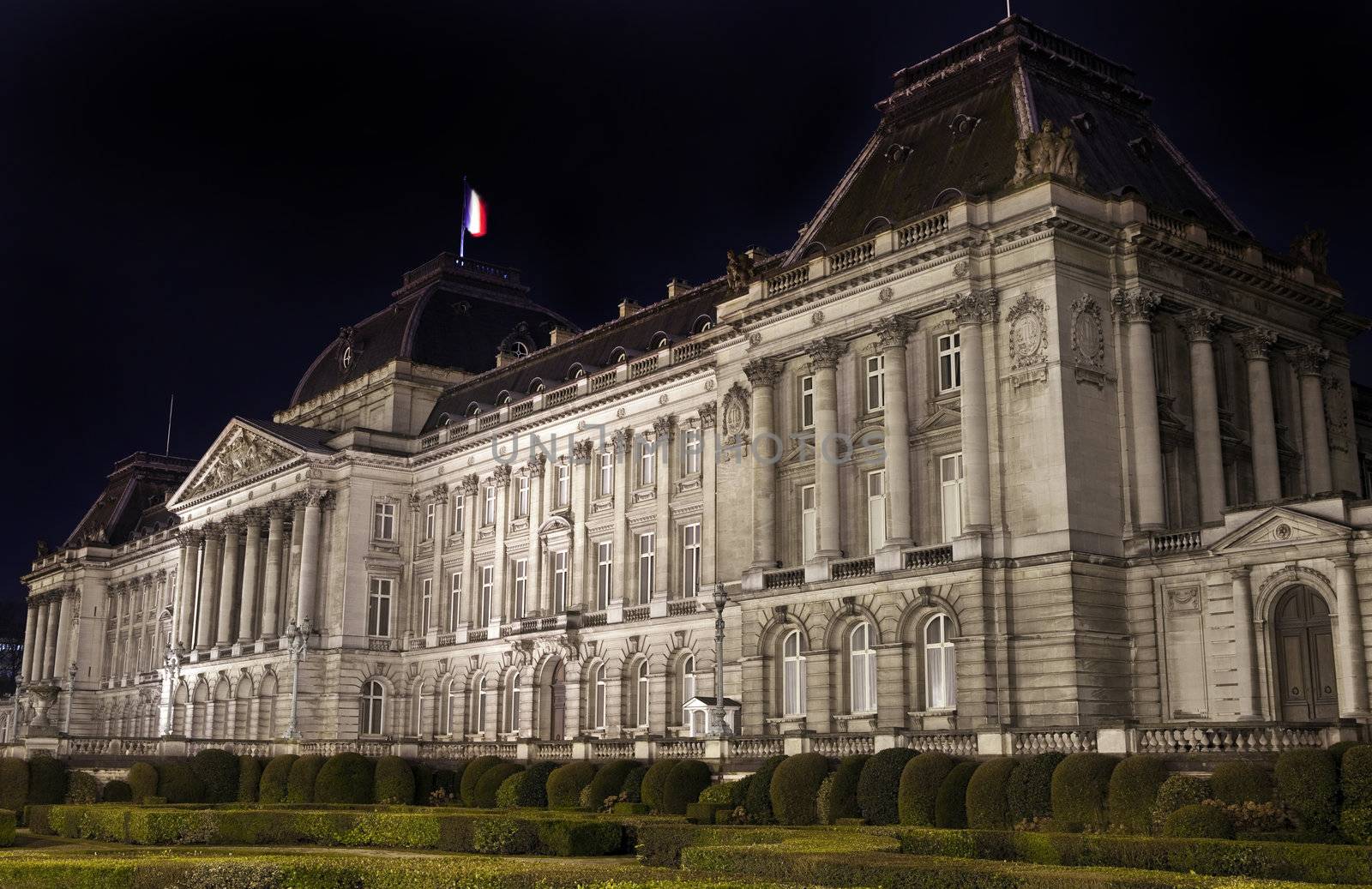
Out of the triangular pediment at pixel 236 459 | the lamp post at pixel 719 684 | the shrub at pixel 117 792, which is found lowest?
the shrub at pixel 117 792

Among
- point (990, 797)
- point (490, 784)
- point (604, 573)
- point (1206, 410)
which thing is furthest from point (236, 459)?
point (990, 797)

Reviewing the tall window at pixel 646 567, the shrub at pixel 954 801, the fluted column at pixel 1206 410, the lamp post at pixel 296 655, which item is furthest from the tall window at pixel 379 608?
the shrub at pixel 954 801

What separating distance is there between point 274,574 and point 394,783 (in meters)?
33.1

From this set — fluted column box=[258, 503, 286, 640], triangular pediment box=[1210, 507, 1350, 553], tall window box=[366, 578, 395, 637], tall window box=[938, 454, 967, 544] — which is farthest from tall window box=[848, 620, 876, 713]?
fluted column box=[258, 503, 286, 640]

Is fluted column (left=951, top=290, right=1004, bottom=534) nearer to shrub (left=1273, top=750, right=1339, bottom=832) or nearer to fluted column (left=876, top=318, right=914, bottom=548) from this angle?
fluted column (left=876, top=318, right=914, bottom=548)

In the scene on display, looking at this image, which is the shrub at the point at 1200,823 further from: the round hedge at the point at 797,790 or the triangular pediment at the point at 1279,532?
the triangular pediment at the point at 1279,532

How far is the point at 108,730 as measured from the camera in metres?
115

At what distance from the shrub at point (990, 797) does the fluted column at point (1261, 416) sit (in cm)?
1808

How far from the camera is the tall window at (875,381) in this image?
50116 mm

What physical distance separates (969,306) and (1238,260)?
10266 millimetres

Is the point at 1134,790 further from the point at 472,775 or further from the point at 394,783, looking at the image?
the point at 394,783

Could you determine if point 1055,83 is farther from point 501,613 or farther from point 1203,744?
point 501,613

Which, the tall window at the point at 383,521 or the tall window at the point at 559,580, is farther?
the tall window at the point at 383,521

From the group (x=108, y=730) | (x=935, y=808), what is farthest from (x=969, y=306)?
(x=108, y=730)
